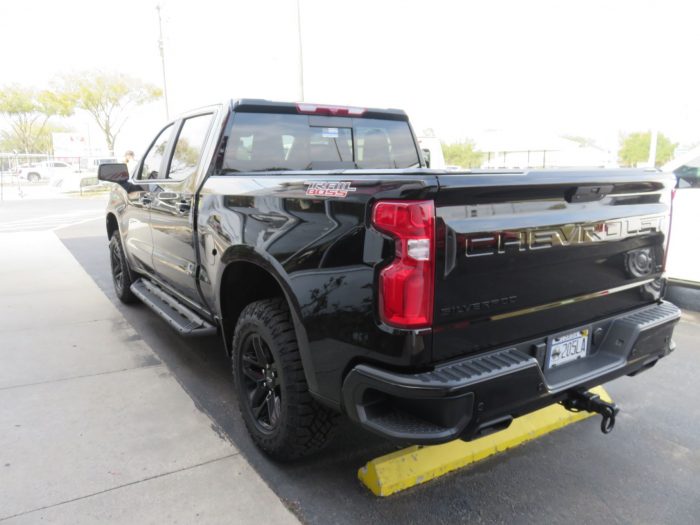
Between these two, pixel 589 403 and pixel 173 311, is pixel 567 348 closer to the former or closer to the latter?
pixel 589 403

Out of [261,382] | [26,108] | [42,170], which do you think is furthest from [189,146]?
[26,108]

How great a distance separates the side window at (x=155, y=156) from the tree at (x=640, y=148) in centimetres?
3479

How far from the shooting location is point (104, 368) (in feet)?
13.7

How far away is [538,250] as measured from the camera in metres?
2.21

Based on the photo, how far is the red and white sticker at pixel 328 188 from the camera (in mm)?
2166

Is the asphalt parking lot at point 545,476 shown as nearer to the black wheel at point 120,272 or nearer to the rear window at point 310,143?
the rear window at point 310,143

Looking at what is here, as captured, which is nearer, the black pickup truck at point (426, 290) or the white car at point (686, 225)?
the black pickup truck at point (426, 290)

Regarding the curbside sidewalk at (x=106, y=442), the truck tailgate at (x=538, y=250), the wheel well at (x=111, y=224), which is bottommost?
the curbside sidewalk at (x=106, y=442)

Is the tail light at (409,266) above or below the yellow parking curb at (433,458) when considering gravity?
above

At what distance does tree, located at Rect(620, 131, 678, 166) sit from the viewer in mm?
33406

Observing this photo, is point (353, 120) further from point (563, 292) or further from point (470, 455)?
point (470, 455)

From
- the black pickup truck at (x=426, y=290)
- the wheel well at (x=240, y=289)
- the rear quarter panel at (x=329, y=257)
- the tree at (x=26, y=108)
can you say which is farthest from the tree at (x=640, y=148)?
the tree at (x=26, y=108)

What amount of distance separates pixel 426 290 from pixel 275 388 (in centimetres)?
119

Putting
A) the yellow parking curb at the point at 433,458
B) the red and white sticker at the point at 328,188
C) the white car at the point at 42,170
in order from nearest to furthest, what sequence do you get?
the red and white sticker at the point at 328,188, the yellow parking curb at the point at 433,458, the white car at the point at 42,170
